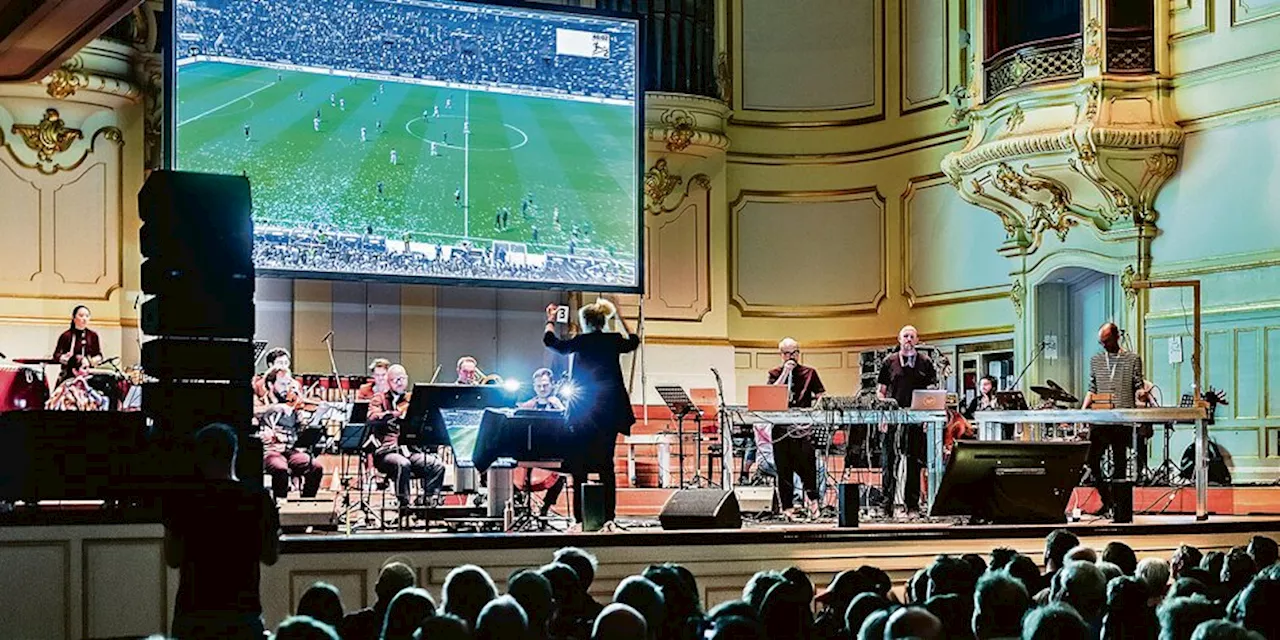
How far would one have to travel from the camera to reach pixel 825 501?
427 inches

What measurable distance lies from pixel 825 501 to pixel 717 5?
21.9ft

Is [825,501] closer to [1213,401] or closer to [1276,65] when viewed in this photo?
[1213,401]

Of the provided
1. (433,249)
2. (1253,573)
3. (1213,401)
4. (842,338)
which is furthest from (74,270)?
(1253,573)

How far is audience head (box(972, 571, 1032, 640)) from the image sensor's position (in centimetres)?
380

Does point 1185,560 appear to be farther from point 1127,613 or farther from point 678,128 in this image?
point 678,128

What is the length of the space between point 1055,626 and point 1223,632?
0.30 metres

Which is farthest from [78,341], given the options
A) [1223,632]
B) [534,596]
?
[1223,632]

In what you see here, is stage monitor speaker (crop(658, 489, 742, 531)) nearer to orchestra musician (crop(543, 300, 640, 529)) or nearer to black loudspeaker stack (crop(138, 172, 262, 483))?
orchestra musician (crop(543, 300, 640, 529))

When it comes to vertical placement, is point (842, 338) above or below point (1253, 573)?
above

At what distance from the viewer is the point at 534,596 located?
3.76 metres

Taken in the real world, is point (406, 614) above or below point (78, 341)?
below

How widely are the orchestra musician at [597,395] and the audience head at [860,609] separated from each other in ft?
15.0

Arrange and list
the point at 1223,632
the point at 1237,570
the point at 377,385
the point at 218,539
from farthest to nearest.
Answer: the point at 377,385 → the point at 1237,570 → the point at 218,539 → the point at 1223,632

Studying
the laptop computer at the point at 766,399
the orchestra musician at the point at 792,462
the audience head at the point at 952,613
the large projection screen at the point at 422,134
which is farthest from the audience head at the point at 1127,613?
the large projection screen at the point at 422,134
